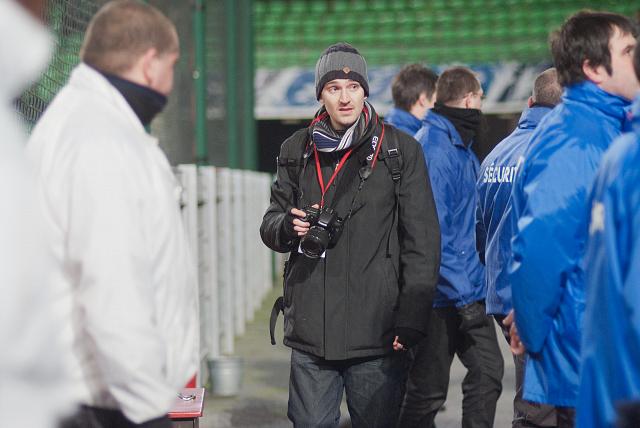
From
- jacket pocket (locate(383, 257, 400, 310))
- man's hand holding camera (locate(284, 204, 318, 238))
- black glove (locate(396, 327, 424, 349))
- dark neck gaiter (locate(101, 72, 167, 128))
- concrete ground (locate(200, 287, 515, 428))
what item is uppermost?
dark neck gaiter (locate(101, 72, 167, 128))

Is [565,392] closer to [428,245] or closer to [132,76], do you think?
[428,245]

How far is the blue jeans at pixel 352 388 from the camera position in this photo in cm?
418

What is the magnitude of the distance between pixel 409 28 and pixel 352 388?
18.9 m

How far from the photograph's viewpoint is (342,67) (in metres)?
4.37

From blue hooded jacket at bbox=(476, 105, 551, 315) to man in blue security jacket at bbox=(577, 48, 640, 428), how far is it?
5.13ft

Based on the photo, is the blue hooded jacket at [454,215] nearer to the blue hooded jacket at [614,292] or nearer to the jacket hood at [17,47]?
the blue hooded jacket at [614,292]

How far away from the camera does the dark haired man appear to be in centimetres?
641

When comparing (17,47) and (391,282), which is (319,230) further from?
(17,47)

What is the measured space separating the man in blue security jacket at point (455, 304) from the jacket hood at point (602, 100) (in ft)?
6.29

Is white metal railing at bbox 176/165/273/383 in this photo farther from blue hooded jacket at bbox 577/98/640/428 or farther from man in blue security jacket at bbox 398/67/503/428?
blue hooded jacket at bbox 577/98/640/428

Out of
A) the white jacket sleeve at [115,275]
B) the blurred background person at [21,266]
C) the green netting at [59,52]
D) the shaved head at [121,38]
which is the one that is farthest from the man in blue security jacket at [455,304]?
the blurred background person at [21,266]

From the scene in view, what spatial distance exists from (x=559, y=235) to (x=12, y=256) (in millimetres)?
1768

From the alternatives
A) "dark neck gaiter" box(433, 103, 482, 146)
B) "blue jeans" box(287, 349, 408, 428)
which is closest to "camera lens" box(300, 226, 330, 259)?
"blue jeans" box(287, 349, 408, 428)

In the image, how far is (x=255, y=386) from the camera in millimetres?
7957
